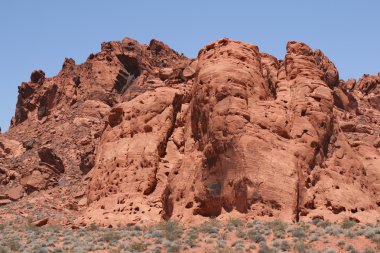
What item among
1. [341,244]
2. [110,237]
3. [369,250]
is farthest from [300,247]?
[110,237]

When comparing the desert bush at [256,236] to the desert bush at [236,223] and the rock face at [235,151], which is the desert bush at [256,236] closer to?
the desert bush at [236,223]

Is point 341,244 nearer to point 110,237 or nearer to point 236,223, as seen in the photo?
point 236,223

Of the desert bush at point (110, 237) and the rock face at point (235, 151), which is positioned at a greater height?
the rock face at point (235, 151)

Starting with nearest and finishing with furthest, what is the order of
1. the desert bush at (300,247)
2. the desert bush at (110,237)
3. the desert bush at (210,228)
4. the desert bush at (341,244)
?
the desert bush at (300,247) < the desert bush at (341,244) < the desert bush at (210,228) < the desert bush at (110,237)

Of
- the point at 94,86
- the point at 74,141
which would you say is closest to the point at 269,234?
the point at 74,141

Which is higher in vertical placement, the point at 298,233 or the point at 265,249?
the point at 298,233

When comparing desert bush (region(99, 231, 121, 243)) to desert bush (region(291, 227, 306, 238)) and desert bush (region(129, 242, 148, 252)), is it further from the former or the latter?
desert bush (region(291, 227, 306, 238))

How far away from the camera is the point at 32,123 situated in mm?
77625

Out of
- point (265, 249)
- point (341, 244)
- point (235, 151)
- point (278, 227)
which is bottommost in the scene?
point (265, 249)

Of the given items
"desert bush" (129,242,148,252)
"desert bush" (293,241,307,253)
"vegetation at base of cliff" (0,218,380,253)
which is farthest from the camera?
"desert bush" (129,242,148,252)

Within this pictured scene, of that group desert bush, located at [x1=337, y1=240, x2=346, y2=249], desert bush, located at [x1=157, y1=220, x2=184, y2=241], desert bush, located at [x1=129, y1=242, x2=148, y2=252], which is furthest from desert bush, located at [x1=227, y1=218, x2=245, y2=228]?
desert bush, located at [x1=337, y1=240, x2=346, y2=249]

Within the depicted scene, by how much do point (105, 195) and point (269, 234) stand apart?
1293cm

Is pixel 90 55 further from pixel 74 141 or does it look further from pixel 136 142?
pixel 136 142

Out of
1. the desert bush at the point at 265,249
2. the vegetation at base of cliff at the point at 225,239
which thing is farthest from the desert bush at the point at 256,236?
the desert bush at the point at 265,249
